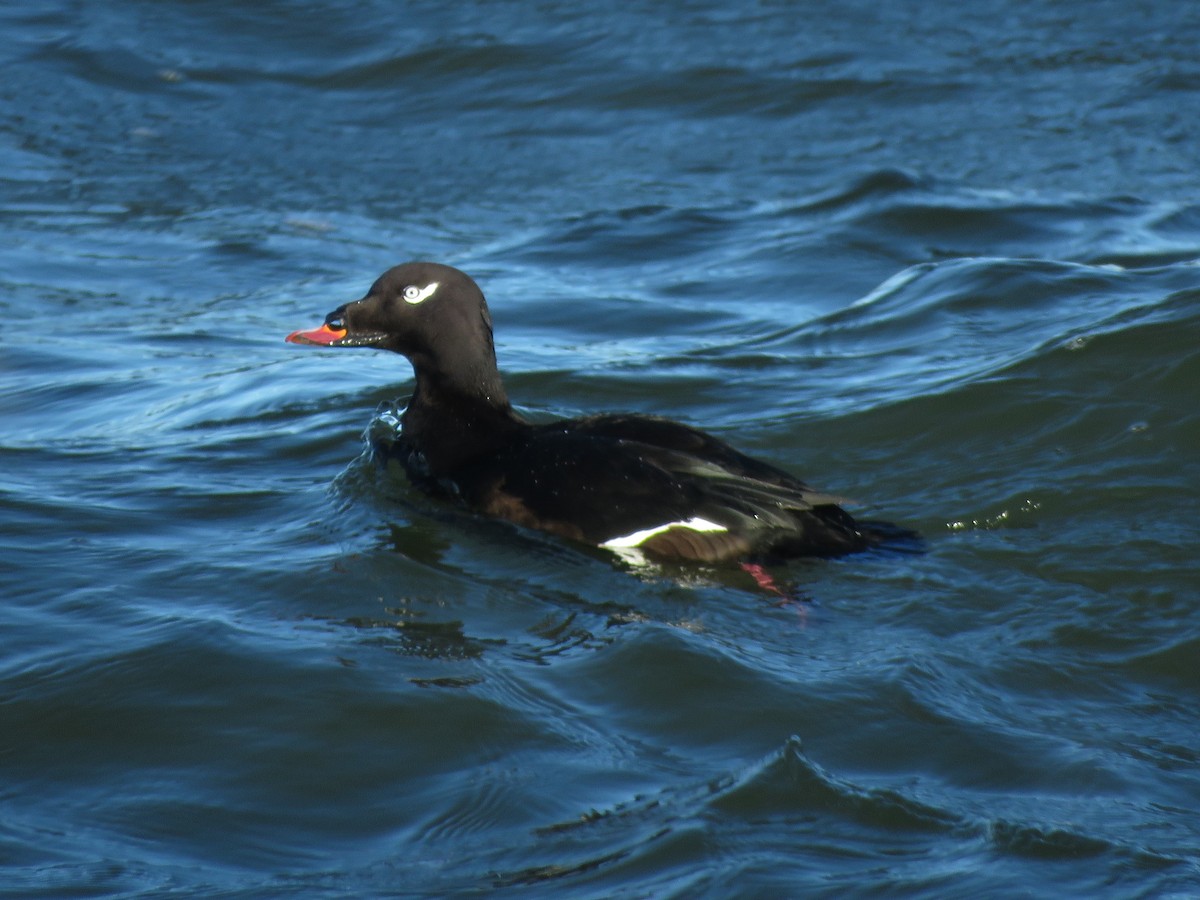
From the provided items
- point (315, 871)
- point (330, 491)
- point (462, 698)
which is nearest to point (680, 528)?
point (462, 698)

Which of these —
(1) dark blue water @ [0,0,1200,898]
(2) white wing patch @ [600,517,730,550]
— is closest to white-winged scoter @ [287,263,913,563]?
(2) white wing patch @ [600,517,730,550]

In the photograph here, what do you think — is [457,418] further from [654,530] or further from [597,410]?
[597,410]

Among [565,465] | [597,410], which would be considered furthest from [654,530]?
[597,410]

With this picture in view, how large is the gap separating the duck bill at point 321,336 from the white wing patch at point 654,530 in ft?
4.76

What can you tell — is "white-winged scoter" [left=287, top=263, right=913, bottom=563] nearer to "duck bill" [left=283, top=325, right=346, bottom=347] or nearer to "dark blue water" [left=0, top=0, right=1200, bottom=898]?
"duck bill" [left=283, top=325, right=346, bottom=347]

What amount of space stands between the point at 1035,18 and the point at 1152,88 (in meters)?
1.57

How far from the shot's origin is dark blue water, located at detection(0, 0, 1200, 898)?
12.5 feet

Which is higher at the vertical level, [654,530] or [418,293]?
[418,293]

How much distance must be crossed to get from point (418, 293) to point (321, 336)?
1.31 ft

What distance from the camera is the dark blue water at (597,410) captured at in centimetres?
380

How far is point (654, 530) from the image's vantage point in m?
5.17

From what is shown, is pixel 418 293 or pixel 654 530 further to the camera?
pixel 418 293

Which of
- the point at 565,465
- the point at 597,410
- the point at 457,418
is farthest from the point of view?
the point at 597,410

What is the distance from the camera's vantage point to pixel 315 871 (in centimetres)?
358
